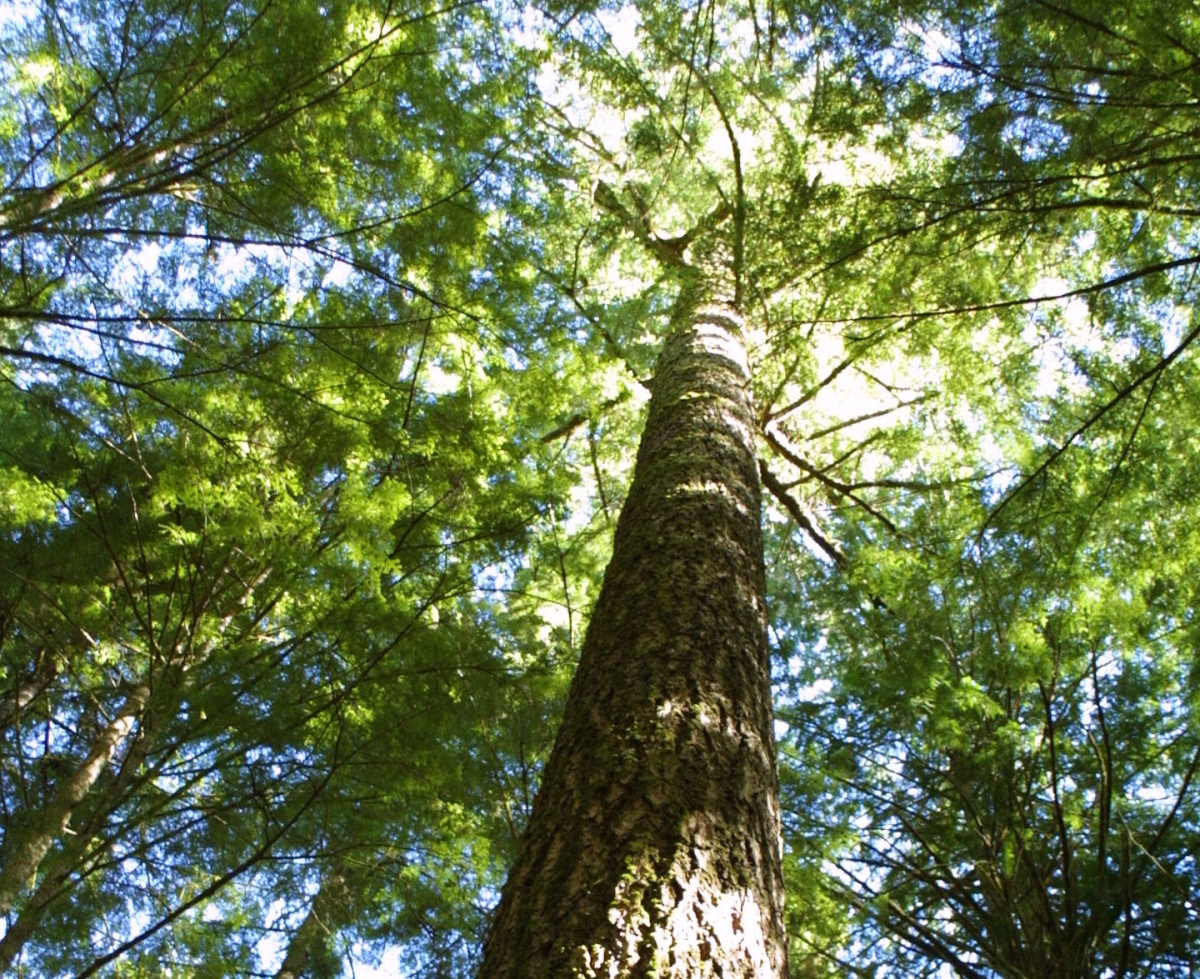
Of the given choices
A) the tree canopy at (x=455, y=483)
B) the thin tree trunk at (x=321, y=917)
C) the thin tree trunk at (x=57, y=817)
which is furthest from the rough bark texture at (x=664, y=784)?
the thin tree trunk at (x=321, y=917)

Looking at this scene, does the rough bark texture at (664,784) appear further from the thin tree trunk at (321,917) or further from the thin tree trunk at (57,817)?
the thin tree trunk at (321,917)

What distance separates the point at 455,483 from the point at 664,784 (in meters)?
2.88

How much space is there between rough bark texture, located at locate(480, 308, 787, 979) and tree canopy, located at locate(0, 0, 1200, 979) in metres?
1.28

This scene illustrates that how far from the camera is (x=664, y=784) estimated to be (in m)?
1.96

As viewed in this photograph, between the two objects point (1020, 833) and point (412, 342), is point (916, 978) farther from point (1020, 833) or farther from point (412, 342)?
point (412, 342)

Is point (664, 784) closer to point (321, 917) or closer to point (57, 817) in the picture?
point (57, 817)

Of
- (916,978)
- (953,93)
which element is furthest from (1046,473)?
(916,978)

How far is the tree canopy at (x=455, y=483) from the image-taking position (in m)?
3.88

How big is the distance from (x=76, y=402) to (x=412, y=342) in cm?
229

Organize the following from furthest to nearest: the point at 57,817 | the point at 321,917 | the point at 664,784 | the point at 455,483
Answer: the point at 321,917 → the point at 455,483 → the point at 57,817 → the point at 664,784

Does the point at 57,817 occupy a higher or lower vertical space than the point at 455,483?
lower

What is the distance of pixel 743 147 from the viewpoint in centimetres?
934

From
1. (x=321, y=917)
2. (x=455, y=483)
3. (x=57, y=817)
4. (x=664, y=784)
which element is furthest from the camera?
(x=321, y=917)

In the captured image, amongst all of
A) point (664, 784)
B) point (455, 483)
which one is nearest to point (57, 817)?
point (455, 483)
